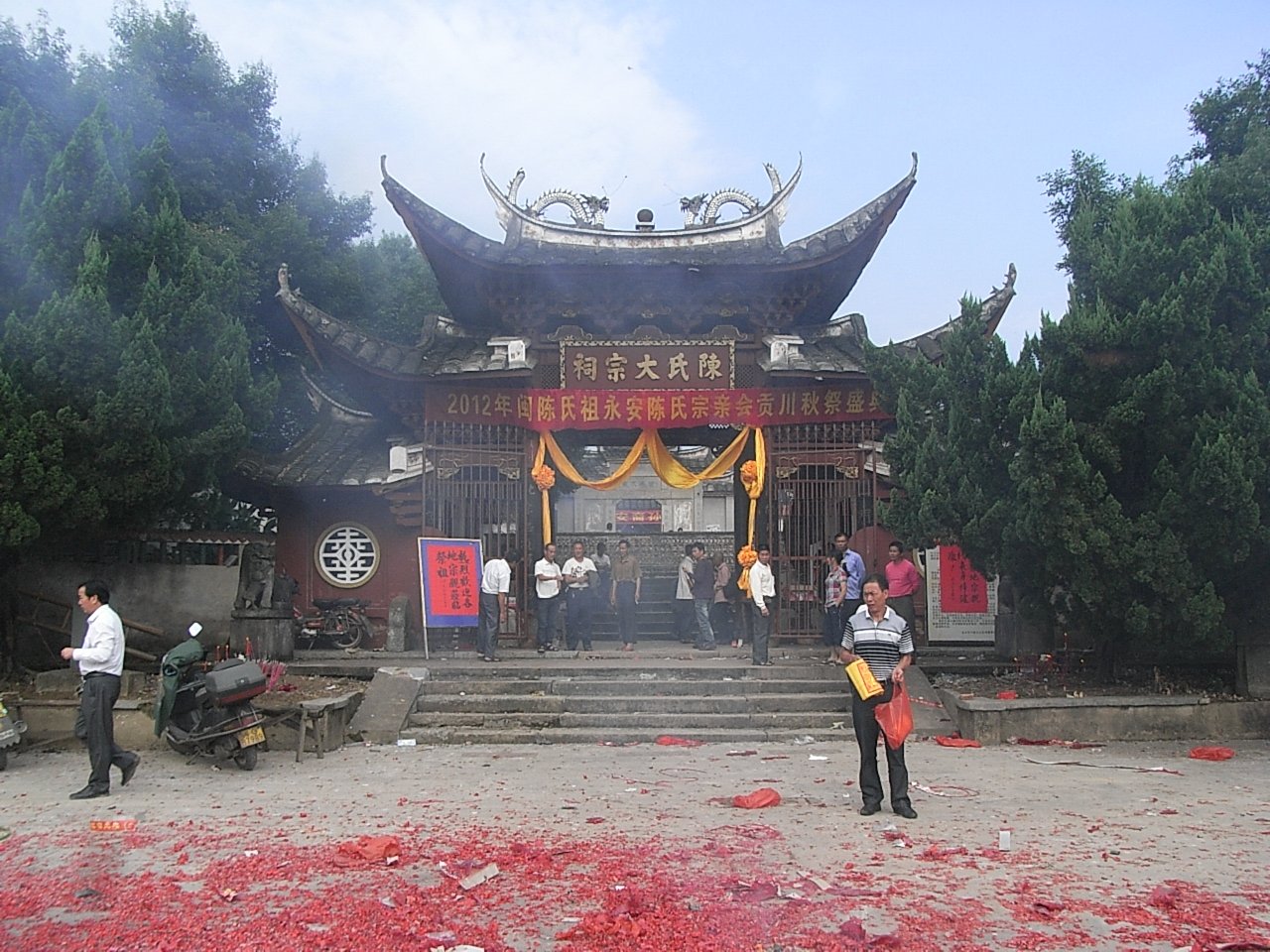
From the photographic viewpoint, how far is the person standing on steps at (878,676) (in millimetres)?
6520

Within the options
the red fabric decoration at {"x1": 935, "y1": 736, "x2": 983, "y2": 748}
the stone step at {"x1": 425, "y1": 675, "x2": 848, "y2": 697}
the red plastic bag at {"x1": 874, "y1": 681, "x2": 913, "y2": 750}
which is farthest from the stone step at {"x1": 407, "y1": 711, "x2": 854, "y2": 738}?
the red plastic bag at {"x1": 874, "y1": 681, "x2": 913, "y2": 750}

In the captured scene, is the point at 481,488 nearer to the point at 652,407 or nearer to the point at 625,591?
the point at 652,407

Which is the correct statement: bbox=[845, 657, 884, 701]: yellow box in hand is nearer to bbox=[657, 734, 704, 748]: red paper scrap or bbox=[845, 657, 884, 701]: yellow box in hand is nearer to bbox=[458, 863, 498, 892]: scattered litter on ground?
bbox=[458, 863, 498, 892]: scattered litter on ground

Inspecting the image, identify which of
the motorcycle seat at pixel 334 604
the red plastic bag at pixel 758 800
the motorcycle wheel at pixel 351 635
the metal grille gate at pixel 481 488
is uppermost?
the metal grille gate at pixel 481 488

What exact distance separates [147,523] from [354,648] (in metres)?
2.99

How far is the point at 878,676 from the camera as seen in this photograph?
6.57m

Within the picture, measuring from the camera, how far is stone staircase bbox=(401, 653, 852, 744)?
9.83 m

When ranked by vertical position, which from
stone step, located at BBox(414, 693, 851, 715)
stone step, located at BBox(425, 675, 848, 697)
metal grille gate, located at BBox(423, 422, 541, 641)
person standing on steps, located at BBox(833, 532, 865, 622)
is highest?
metal grille gate, located at BBox(423, 422, 541, 641)

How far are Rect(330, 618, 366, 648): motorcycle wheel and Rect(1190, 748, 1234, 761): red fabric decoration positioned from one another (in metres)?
9.25

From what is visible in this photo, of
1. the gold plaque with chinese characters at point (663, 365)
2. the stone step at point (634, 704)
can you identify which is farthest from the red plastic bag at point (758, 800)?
the gold plaque with chinese characters at point (663, 365)

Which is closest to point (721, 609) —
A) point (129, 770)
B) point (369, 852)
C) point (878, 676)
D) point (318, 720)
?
point (318, 720)

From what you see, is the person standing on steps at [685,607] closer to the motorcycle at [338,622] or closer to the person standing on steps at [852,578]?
the person standing on steps at [852,578]

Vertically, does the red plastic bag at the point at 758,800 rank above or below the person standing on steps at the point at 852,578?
below

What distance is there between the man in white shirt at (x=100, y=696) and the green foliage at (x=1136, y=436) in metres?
6.82
